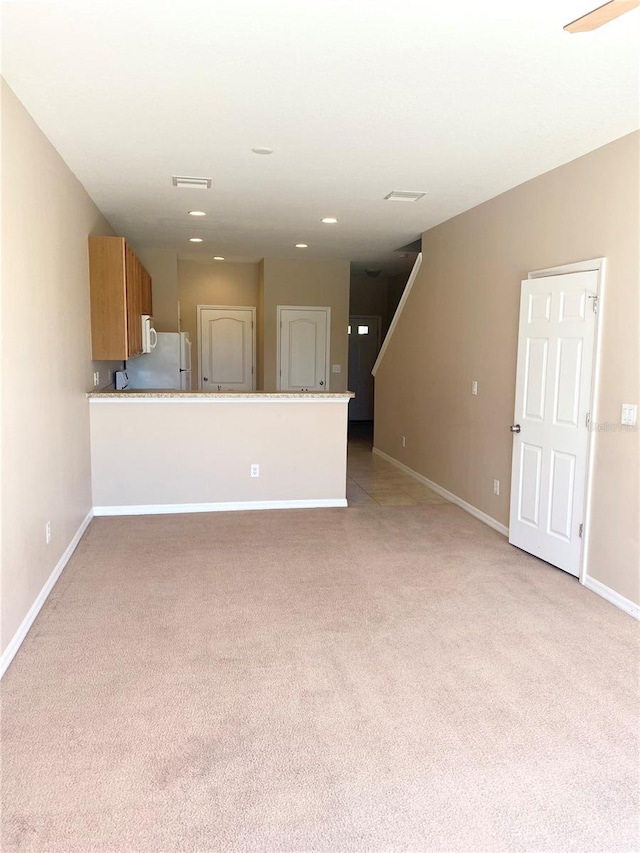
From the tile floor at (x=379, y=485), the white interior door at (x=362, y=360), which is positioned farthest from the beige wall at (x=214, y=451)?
the white interior door at (x=362, y=360)

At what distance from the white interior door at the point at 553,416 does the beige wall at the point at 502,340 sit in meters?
0.14

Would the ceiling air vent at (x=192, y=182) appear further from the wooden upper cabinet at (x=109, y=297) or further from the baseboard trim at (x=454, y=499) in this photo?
the baseboard trim at (x=454, y=499)

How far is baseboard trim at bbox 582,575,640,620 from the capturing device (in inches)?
125

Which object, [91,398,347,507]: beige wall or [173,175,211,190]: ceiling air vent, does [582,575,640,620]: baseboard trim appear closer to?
[91,398,347,507]: beige wall

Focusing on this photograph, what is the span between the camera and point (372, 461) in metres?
7.30

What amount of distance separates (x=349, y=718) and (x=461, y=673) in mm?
605

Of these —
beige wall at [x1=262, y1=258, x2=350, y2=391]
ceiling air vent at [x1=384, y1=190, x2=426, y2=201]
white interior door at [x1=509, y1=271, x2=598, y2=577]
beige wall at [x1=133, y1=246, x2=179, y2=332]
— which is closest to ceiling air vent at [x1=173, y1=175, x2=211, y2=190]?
ceiling air vent at [x1=384, y1=190, x2=426, y2=201]

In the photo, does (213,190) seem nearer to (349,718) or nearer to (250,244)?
(250,244)

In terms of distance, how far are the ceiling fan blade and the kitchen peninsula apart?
3326 millimetres

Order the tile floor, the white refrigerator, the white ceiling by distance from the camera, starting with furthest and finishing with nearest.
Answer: the white refrigerator
the tile floor
the white ceiling

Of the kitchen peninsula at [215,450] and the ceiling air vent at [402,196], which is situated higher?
the ceiling air vent at [402,196]

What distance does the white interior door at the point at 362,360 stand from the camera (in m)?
10.4

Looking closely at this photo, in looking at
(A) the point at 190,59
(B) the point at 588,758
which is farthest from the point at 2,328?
(B) the point at 588,758

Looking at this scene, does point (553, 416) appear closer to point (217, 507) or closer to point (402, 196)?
point (402, 196)
